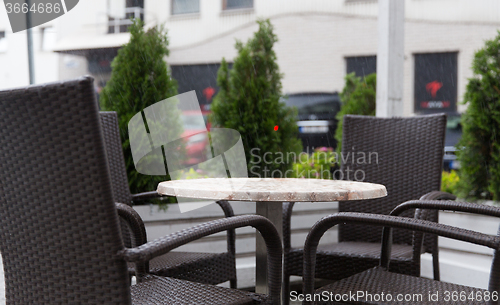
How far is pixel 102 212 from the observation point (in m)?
0.94

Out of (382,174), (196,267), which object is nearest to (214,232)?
(196,267)

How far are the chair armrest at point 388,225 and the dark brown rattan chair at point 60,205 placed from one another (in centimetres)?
43

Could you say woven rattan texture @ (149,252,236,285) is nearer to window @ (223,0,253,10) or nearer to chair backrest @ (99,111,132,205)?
chair backrest @ (99,111,132,205)

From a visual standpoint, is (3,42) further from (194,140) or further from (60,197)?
(60,197)

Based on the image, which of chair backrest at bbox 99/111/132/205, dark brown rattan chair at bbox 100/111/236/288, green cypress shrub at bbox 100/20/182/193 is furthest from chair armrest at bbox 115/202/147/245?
green cypress shrub at bbox 100/20/182/193

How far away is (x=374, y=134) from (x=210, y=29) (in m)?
10.0

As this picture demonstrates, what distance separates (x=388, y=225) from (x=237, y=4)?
36.2 ft

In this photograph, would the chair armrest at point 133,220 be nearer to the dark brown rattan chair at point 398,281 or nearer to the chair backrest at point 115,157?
the chair backrest at point 115,157

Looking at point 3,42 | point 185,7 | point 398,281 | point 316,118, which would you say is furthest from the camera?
point 185,7

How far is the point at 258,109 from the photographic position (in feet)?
11.7

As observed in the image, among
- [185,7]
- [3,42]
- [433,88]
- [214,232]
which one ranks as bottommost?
[214,232]

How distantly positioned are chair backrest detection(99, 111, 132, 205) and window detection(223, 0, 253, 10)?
9.92 meters

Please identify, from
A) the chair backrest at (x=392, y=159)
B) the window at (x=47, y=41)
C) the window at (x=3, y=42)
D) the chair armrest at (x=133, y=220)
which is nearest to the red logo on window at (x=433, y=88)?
the window at (x=47, y=41)

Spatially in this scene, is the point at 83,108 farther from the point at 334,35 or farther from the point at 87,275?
Answer: the point at 334,35
